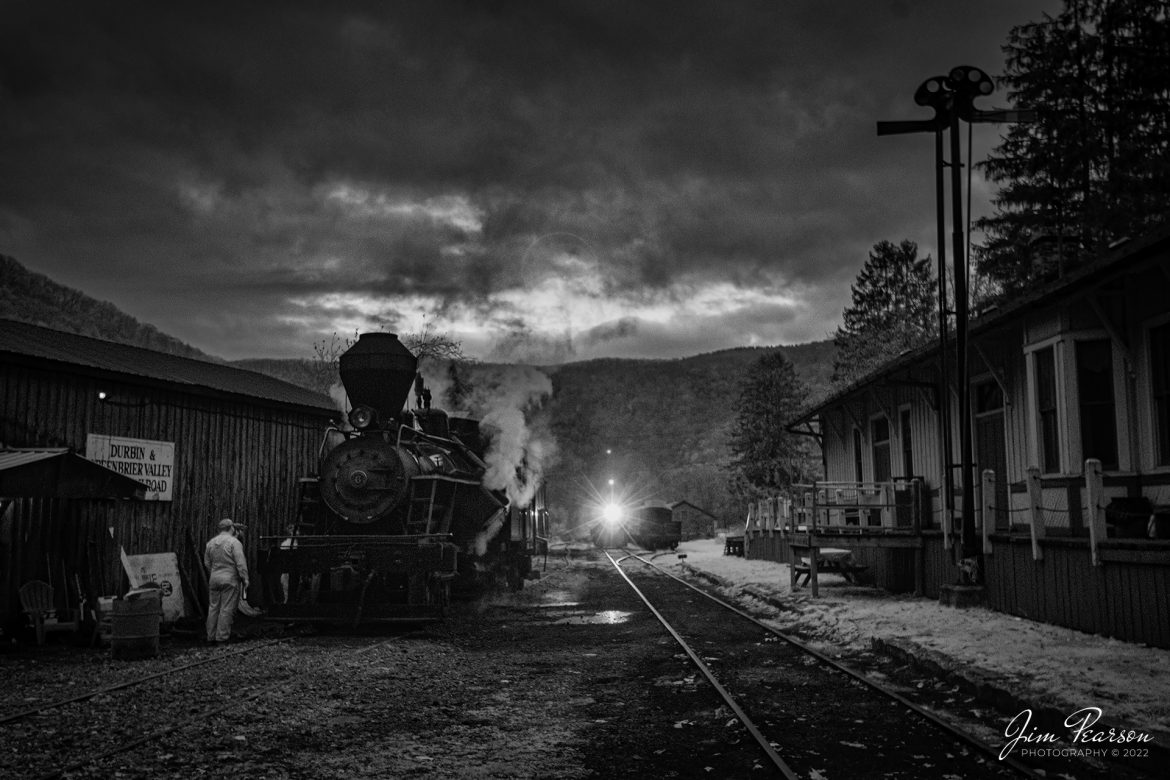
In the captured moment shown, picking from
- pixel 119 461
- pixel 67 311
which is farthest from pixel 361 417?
pixel 67 311

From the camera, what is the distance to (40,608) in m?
11.3

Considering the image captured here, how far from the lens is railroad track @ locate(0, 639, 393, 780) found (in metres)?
5.75

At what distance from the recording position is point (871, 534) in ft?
48.3

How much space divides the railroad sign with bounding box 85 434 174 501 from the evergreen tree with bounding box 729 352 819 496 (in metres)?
31.9

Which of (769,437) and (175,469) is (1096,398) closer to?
(175,469)

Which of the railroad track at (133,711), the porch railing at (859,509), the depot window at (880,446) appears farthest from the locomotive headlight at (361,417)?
the depot window at (880,446)

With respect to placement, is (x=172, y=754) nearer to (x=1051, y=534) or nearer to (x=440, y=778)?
(x=440, y=778)

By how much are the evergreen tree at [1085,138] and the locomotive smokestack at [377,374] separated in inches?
615

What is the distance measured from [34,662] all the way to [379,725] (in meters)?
5.87

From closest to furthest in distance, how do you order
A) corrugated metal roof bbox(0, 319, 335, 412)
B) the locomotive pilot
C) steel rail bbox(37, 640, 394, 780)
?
steel rail bbox(37, 640, 394, 780), the locomotive pilot, corrugated metal roof bbox(0, 319, 335, 412)

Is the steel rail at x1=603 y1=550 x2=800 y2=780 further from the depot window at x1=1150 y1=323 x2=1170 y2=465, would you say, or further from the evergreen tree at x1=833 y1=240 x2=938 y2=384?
the evergreen tree at x1=833 y1=240 x2=938 y2=384

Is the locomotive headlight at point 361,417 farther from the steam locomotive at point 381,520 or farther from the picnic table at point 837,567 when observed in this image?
the picnic table at point 837,567

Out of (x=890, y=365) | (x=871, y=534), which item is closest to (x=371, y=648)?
(x=871, y=534)

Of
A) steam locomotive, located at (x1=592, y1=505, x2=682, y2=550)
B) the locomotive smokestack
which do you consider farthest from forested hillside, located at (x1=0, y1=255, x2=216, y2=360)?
the locomotive smokestack
